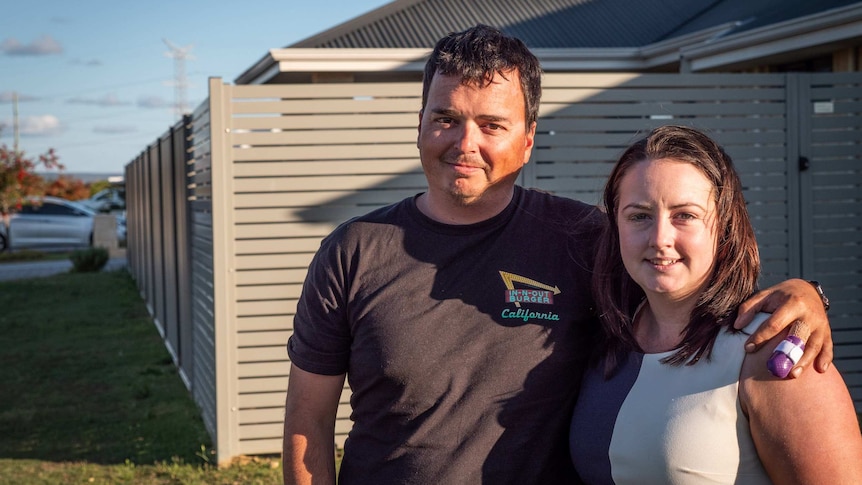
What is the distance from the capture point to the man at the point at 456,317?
2516 millimetres

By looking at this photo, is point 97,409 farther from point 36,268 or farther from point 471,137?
point 36,268

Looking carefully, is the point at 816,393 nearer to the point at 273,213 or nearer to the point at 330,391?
the point at 330,391

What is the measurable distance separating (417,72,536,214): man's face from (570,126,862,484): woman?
11.7 inches

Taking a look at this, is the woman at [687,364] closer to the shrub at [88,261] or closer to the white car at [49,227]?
the shrub at [88,261]

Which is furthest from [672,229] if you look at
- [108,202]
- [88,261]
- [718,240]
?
[108,202]

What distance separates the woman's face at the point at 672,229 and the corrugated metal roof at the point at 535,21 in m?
12.8

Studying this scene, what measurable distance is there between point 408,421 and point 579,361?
491mm

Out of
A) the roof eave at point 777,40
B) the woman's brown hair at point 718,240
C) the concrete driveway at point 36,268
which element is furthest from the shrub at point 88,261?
the woman's brown hair at point 718,240

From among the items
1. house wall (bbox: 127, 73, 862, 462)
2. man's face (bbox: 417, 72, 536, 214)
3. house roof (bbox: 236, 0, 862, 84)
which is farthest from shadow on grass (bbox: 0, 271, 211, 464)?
man's face (bbox: 417, 72, 536, 214)

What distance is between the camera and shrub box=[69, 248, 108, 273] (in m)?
21.0

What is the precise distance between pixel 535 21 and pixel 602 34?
1.32 m

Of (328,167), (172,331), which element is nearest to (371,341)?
(328,167)

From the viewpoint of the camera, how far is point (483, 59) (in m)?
2.53

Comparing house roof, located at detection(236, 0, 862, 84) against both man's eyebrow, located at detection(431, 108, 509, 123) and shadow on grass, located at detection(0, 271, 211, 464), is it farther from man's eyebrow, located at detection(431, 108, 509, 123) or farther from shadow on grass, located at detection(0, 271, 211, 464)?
man's eyebrow, located at detection(431, 108, 509, 123)
